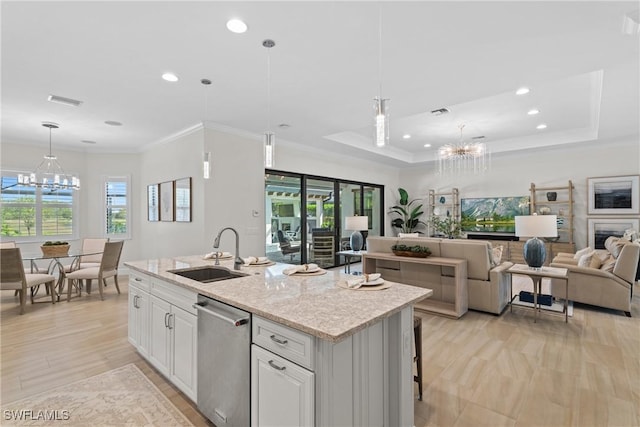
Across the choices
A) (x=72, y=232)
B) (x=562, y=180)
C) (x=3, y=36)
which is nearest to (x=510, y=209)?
(x=562, y=180)

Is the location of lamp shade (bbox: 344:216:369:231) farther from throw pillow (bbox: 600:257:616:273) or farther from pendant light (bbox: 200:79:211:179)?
throw pillow (bbox: 600:257:616:273)

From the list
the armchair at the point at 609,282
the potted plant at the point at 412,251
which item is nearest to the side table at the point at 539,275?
the armchair at the point at 609,282

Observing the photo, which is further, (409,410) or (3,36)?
(3,36)

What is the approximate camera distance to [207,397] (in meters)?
1.94

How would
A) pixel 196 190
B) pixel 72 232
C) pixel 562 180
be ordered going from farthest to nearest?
pixel 562 180
pixel 72 232
pixel 196 190

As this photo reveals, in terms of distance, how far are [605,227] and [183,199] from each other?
813 centimetres

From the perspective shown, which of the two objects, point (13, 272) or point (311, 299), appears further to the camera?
point (13, 272)

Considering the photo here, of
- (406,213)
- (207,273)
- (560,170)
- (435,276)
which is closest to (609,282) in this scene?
(435,276)

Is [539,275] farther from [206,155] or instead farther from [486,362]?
[206,155]

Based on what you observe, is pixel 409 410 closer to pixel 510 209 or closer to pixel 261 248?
pixel 261 248

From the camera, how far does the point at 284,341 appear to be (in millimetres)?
1471

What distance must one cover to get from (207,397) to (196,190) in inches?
137

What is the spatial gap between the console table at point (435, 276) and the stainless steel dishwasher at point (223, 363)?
2588 millimetres

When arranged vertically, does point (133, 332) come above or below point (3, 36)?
below
